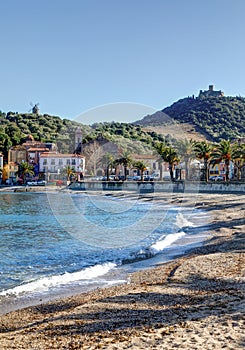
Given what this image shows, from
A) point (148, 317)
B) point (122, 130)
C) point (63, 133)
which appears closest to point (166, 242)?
point (148, 317)

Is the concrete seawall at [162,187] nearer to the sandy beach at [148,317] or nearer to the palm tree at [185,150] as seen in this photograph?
the palm tree at [185,150]

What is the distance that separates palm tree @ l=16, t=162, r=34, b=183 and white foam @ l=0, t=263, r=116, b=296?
85.3 metres

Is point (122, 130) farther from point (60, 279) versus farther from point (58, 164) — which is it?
point (60, 279)

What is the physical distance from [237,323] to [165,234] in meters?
16.9

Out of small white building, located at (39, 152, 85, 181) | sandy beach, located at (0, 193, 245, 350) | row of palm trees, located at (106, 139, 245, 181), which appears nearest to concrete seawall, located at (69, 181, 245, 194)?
row of palm trees, located at (106, 139, 245, 181)

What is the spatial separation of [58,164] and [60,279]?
89.0 metres

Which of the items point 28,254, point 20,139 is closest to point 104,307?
point 28,254

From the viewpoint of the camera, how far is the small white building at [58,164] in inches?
3895

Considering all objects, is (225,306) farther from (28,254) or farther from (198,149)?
(198,149)

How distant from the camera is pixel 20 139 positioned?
119062mm

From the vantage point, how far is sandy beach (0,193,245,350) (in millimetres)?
5969

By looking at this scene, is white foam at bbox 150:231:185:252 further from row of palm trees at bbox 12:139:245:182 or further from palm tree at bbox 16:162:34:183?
palm tree at bbox 16:162:34:183

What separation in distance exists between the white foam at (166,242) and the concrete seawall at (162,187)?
33.0 m

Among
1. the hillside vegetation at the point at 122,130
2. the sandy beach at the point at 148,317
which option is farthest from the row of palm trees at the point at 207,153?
the sandy beach at the point at 148,317
